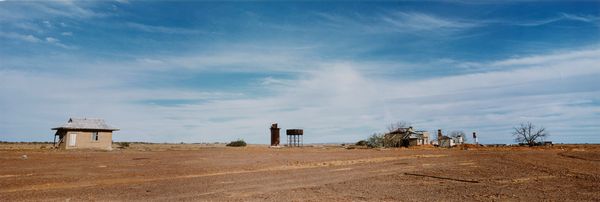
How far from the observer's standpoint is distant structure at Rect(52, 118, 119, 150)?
47062 millimetres

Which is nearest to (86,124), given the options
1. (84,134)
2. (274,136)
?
(84,134)

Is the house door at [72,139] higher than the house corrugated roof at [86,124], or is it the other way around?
the house corrugated roof at [86,124]

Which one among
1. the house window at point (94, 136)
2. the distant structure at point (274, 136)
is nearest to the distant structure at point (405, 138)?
the distant structure at point (274, 136)

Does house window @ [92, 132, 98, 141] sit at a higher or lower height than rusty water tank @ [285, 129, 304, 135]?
lower

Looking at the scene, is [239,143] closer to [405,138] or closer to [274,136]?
[274,136]

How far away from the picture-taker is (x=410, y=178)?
1576cm

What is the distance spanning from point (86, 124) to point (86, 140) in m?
1.97

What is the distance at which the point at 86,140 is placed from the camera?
48438 millimetres

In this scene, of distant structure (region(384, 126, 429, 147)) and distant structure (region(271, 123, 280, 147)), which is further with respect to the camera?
distant structure (region(384, 126, 429, 147))

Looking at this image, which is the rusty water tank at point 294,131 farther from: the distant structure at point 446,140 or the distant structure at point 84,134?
the distant structure at point 84,134

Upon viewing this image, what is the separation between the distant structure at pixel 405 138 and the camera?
72.0 meters

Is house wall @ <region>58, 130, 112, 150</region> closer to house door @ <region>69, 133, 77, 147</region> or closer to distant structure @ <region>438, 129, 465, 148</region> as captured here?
house door @ <region>69, 133, 77, 147</region>

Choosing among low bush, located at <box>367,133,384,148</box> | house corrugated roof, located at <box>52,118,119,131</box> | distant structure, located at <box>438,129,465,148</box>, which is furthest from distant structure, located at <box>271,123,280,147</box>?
distant structure, located at <box>438,129,465,148</box>

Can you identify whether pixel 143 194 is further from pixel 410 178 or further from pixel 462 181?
pixel 462 181
